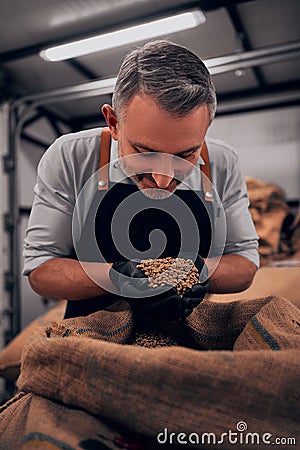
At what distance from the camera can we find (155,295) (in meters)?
0.39

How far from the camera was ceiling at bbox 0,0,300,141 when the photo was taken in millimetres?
614

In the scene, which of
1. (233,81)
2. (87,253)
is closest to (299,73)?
(233,81)

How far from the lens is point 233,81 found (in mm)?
612

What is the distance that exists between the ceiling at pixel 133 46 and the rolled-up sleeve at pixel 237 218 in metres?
0.15

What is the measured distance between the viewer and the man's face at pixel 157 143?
0.38 m

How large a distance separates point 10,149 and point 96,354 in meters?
0.54

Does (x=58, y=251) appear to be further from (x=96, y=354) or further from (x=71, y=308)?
(x=96, y=354)

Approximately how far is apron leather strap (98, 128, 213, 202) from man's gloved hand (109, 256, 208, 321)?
0.29ft

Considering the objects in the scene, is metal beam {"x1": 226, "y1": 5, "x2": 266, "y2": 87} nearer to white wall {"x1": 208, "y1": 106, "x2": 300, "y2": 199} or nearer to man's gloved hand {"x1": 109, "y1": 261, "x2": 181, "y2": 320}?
white wall {"x1": 208, "y1": 106, "x2": 300, "y2": 199}

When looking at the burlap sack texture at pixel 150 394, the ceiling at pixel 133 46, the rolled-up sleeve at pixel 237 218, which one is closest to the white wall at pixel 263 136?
the ceiling at pixel 133 46

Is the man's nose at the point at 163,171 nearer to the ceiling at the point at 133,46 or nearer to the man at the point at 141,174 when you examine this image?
the man at the point at 141,174

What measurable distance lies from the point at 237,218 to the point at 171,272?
13 cm

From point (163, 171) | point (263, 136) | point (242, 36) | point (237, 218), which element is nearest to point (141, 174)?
point (163, 171)

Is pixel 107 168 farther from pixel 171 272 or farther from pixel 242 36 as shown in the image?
pixel 242 36
